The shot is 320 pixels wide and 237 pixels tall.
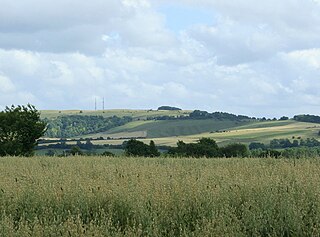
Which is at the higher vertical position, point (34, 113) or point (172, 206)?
point (34, 113)

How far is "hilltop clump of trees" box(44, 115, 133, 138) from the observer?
146575 millimetres

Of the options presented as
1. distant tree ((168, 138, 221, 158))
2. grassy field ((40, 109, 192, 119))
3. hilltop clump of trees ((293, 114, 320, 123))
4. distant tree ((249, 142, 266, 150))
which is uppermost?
grassy field ((40, 109, 192, 119))

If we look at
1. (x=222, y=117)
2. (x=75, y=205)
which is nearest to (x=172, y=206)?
(x=75, y=205)

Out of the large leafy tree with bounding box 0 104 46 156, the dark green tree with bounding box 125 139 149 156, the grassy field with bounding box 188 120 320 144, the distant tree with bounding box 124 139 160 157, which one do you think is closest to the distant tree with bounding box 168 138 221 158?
the distant tree with bounding box 124 139 160 157

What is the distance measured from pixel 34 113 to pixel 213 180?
3544 cm

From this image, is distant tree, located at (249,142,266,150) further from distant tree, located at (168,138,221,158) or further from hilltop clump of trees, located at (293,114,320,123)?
hilltop clump of trees, located at (293,114,320,123)

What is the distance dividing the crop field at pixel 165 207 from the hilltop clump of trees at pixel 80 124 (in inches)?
5193

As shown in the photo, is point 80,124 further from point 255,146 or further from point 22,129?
point 22,129

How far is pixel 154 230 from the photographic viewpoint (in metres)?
7.70

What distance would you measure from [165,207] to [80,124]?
15324 cm

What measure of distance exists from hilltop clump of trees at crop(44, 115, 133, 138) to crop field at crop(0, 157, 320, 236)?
433ft

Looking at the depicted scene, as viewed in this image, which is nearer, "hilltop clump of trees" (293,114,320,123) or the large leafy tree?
the large leafy tree

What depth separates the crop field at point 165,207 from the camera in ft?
25.1

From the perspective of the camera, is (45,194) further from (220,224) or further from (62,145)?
(62,145)
